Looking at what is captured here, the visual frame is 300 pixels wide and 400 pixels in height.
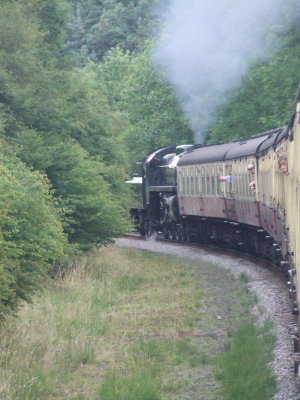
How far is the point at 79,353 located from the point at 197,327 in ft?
9.59

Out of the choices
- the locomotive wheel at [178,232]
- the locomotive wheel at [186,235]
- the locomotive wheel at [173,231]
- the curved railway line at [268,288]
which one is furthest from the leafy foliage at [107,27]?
the curved railway line at [268,288]

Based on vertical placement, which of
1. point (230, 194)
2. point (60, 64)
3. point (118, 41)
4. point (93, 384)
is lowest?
point (93, 384)

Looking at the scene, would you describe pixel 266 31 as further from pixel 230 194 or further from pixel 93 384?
pixel 93 384

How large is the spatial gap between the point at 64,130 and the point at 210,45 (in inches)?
488

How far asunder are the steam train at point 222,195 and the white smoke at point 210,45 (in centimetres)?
375

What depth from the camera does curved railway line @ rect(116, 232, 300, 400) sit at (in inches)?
463

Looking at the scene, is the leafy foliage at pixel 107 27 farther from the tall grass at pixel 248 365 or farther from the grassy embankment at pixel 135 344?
the tall grass at pixel 248 365

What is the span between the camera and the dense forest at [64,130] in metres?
15.6

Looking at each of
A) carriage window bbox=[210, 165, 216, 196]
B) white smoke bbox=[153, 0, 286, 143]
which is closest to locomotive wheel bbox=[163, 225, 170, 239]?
white smoke bbox=[153, 0, 286, 143]

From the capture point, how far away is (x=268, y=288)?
19.6 metres

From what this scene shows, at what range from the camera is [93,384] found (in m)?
12.3

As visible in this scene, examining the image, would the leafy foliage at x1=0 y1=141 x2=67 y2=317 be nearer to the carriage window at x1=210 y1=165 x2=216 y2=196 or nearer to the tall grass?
the tall grass

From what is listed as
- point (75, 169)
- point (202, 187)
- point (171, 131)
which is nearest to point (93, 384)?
point (75, 169)

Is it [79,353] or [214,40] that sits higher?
[214,40]
